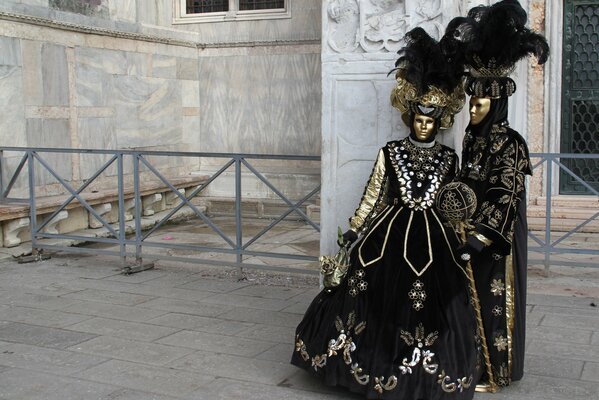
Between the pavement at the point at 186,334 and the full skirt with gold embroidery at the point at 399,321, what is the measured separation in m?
0.31

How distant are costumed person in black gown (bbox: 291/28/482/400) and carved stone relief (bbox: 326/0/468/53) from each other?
0.69 metres

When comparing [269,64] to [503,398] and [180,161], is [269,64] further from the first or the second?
[503,398]

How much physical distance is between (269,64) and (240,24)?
0.78 meters

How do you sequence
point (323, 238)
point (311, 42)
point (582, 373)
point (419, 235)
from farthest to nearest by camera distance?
point (311, 42), point (323, 238), point (582, 373), point (419, 235)

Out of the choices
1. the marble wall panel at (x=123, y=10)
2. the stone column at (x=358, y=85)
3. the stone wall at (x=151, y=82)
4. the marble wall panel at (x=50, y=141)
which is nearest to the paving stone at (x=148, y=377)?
the stone column at (x=358, y=85)

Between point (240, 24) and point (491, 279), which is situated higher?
point (240, 24)

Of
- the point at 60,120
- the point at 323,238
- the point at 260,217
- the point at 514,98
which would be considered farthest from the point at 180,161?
the point at 323,238

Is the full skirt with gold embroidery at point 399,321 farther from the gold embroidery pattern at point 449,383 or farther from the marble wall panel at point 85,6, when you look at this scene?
the marble wall panel at point 85,6

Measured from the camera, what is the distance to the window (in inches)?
464

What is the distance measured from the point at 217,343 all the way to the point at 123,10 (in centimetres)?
677

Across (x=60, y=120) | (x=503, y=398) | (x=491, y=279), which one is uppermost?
(x=60, y=120)

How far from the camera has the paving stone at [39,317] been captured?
6.03 metres

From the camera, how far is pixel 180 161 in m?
12.1

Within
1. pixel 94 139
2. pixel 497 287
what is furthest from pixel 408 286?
pixel 94 139
